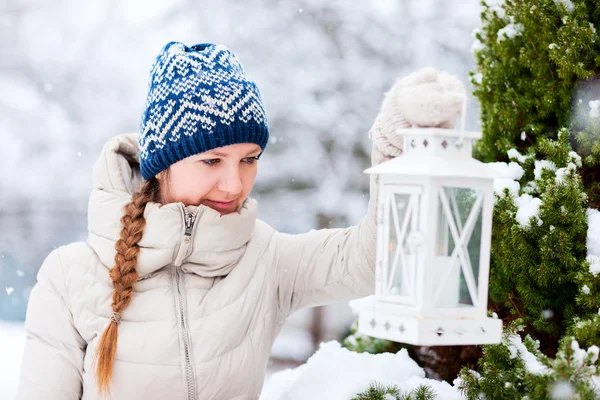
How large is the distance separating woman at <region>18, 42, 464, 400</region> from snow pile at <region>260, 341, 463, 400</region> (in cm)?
16

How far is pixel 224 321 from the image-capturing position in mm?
1968

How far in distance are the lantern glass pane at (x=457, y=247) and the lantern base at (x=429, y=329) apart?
0.05 m

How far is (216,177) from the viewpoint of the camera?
1.92 m

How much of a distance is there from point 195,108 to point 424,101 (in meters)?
0.74

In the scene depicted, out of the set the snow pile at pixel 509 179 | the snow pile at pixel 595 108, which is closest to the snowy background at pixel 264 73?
the snow pile at pixel 509 179

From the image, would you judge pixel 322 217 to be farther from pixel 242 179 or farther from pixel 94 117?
pixel 242 179

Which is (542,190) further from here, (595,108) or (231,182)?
(231,182)

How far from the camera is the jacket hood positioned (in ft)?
6.29

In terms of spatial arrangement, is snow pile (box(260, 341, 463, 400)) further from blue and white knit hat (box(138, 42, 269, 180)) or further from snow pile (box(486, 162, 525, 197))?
blue and white knit hat (box(138, 42, 269, 180))

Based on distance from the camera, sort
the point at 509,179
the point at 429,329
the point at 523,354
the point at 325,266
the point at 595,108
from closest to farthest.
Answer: the point at 429,329
the point at 523,354
the point at 595,108
the point at 509,179
the point at 325,266

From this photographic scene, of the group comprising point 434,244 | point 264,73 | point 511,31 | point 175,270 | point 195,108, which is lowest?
point 175,270

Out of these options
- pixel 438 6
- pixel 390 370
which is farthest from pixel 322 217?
pixel 390 370

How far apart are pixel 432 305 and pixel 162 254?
869mm

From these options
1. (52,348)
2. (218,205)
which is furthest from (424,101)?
(52,348)
